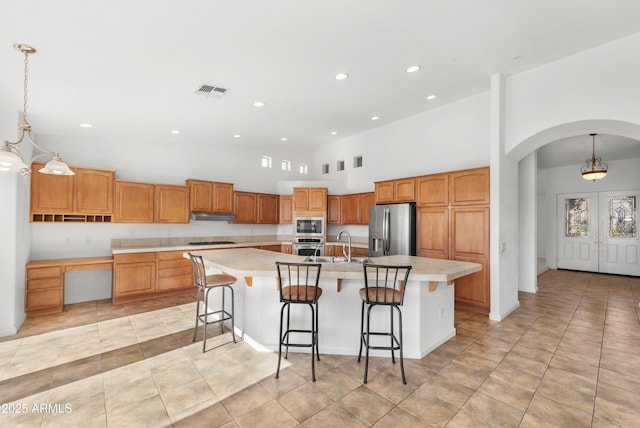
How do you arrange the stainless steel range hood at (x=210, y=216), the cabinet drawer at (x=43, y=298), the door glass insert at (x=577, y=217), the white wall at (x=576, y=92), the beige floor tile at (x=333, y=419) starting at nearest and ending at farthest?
1. the beige floor tile at (x=333, y=419)
2. the white wall at (x=576, y=92)
3. the cabinet drawer at (x=43, y=298)
4. the stainless steel range hood at (x=210, y=216)
5. the door glass insert at (x=577, y=217)

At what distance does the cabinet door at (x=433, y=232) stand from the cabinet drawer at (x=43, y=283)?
5965 millimetres

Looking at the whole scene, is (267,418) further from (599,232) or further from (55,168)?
(599,232)

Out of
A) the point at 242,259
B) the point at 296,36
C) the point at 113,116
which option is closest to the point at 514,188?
the point at 296,36

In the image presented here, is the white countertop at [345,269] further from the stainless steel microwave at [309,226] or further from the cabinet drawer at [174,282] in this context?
the stainless steel microwave at [309,226]

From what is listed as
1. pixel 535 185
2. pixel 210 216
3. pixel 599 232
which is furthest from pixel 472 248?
pixel 599 232

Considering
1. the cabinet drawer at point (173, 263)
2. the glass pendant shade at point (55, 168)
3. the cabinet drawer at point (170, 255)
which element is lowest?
the cabinet drawer at point (173, 263)

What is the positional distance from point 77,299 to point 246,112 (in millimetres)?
4463

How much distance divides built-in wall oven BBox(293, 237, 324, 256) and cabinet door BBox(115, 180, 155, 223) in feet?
10.3

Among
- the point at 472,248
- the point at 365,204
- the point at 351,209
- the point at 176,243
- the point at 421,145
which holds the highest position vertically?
the point at 421,145

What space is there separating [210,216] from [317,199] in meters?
2.52

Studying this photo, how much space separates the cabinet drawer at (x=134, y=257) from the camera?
194 inches

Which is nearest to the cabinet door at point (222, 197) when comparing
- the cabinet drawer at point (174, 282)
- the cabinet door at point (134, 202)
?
the cabinet door at point (134, 202)

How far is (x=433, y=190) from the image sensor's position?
4.90m

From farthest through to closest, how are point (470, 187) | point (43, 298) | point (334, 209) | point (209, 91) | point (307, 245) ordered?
1. point (334, 209)
2. point (307, 245)
3. point (470, 187)
4. point (43, 298)
5. point (209, 91)
